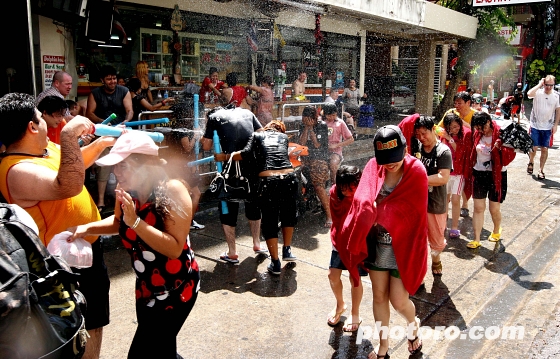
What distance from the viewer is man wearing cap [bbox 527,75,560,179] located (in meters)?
9.57

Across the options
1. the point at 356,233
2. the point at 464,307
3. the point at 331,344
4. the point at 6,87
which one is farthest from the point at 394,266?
the point at 6,87

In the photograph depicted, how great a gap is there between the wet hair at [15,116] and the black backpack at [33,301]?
0.72 m

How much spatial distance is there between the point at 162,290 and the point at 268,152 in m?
2.56

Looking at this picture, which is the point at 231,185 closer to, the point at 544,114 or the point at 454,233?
the point at 454,233

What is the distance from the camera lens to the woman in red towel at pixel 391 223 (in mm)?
3156

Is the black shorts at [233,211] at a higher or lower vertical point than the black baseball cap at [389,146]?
lower

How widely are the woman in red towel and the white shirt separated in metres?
7.84

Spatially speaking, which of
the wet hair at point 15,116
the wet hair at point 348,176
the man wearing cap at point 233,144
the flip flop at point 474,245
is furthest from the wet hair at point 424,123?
the wet hair at point 15,116

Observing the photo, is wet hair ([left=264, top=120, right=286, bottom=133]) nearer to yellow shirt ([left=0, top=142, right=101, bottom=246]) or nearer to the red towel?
A: the red towel

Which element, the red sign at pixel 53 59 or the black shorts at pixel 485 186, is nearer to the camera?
the black shorts at pixel 485 186

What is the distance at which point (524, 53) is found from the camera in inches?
1023

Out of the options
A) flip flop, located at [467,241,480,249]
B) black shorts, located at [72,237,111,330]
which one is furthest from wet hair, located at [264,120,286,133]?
flip flop, located at [467,241,480,249]

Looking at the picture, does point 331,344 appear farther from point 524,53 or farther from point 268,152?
point 524,53

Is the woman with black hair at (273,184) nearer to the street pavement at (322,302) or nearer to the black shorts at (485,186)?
the street pavement at (322,302)
